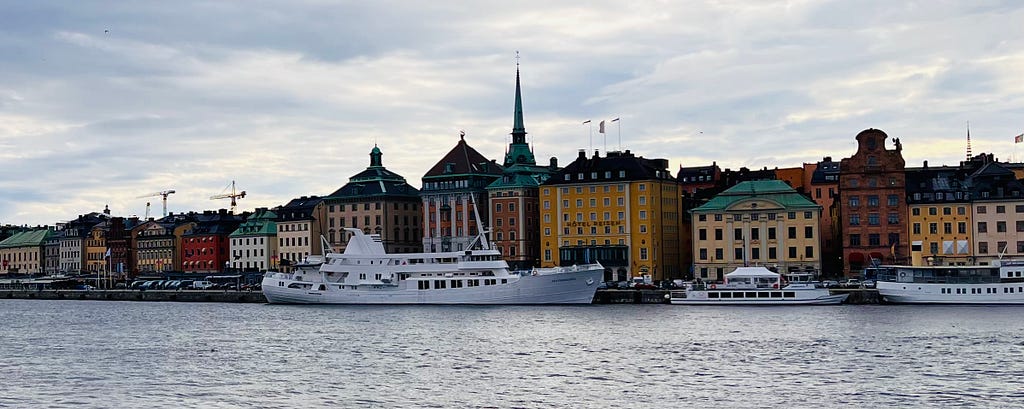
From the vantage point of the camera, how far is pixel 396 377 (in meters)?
58.8

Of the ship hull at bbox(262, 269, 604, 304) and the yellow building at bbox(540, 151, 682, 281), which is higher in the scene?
the yellow building at bbox(540, 151, 682, 281)

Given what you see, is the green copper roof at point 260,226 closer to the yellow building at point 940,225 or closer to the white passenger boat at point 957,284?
the yellow building at point 940,225

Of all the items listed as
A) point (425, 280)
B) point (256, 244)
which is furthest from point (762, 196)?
point (256, 244)

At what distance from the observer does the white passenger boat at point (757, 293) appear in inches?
4336

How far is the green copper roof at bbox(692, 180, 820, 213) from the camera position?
444 ft

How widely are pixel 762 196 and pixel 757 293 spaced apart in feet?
89.4

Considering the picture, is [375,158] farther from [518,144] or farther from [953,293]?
[953,293]

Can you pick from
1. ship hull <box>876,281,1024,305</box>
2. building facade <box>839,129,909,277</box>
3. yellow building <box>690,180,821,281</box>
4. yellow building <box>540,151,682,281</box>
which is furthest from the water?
yellow building <box>540,151,682,281</box>

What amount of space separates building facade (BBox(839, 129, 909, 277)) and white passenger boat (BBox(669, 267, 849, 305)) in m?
19.5

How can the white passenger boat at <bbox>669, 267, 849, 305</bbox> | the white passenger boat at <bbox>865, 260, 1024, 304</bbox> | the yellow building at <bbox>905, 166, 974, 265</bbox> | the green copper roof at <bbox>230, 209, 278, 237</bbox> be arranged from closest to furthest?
the white passenger boat at <bbox>865, 260, 1024, 304</bbox>, the white passenger boat at <bbox>669, 267, 849, 305</bbox>, the yellow building at <bbox>905, 166, 974, 265</bbox>, the green copper roof at <bbox>230, 209, 278, 237</bbox>

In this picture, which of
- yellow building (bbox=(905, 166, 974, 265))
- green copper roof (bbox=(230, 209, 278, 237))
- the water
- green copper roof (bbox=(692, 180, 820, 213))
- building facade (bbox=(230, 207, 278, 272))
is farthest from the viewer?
green copper roof (bbox=(230, 209, 278, 237))

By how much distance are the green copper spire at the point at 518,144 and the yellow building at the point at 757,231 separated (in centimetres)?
3387

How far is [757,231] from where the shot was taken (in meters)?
137

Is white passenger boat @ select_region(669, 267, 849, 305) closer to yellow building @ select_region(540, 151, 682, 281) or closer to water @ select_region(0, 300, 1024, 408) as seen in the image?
water @ select_region(0, 300, 1024, 408)
